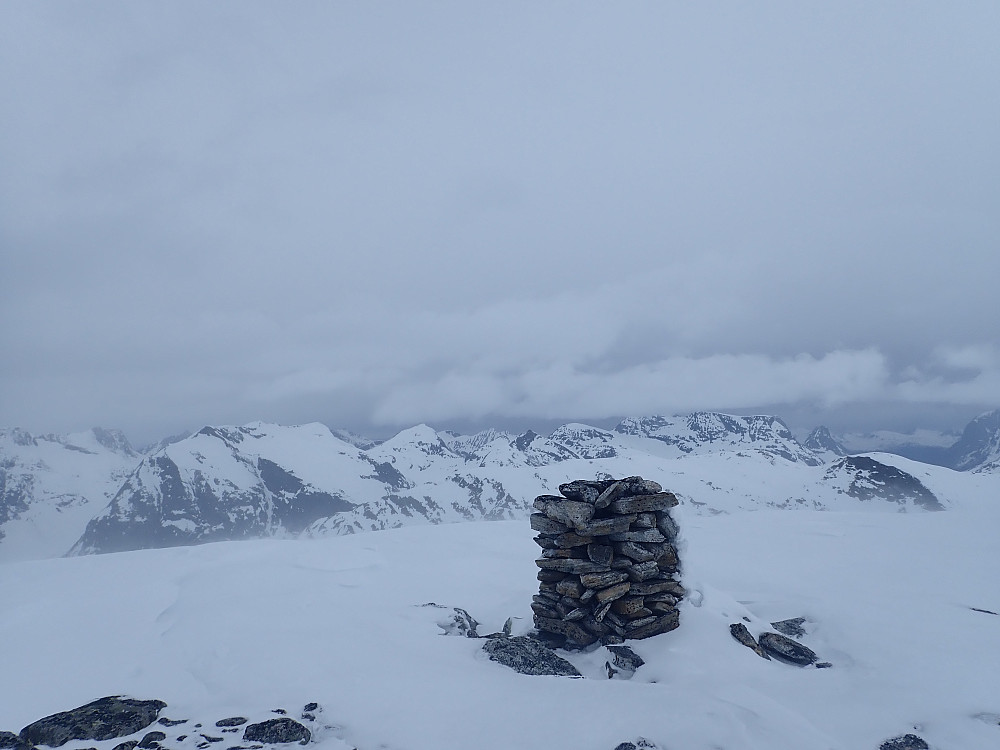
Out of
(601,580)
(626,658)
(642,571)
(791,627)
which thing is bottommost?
(791,627)

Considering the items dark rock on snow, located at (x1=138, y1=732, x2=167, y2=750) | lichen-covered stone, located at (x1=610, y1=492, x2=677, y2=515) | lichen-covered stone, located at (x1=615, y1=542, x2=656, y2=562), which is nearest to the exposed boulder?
dark rock on snow, located at (x1=138, y1=732, x2=167, y2=750)

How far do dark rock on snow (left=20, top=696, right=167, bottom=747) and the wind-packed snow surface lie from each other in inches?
15.3

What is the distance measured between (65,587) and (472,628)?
13283mm

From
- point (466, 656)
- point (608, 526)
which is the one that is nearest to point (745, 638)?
point (608, 526)

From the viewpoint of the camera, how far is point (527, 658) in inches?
468

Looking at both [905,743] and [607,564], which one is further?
[607,564]

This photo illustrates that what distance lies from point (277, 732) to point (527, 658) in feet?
17.2

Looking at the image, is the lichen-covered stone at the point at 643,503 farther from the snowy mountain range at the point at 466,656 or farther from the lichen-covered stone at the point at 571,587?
the lichen-covered stone at the point at 571,587

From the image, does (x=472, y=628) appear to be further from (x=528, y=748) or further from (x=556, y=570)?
(x=528, y=748)

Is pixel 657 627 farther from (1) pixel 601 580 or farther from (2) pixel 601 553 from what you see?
(2) pixel 601 553

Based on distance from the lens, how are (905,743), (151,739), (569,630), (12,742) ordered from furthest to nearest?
(569,630) < (905,743) < (12,742) < (151,739)

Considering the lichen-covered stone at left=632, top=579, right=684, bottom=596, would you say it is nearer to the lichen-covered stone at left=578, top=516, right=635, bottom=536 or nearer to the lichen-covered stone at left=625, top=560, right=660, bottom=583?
the lichen-covered stone at left=625, top=560, right=660, bottom=583

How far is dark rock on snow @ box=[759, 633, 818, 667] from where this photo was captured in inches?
497

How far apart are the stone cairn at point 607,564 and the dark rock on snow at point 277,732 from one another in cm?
729
